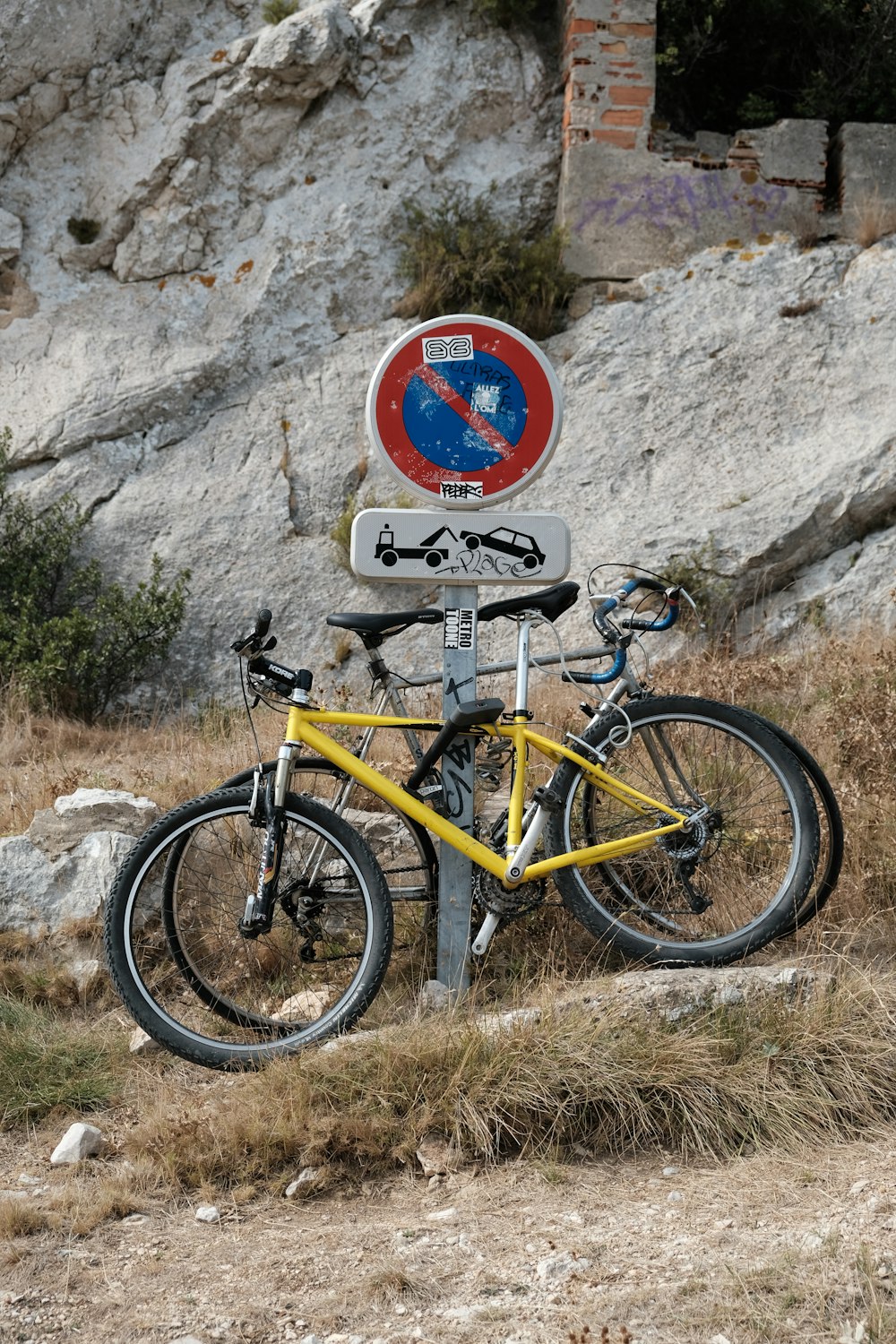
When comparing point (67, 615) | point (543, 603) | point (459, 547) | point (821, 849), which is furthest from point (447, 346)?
point (67, 615)

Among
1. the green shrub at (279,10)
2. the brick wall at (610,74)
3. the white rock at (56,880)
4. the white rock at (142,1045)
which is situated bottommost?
the white rock at (142,1045)

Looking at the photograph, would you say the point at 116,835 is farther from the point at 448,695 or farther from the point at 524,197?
the point at 524,197

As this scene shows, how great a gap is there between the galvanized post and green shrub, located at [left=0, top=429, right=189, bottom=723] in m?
4.07

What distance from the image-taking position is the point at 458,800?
3963mm

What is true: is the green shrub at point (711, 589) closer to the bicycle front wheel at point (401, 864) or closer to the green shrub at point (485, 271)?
the green shrub at point (485, 271)

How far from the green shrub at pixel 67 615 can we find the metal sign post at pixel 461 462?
4.05 metres

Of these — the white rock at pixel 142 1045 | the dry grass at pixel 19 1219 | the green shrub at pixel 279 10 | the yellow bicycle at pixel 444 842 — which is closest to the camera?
the dry grass at pixel 19 1219

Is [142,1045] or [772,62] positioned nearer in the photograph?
[142,1045]

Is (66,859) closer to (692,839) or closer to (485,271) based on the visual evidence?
(692,839)

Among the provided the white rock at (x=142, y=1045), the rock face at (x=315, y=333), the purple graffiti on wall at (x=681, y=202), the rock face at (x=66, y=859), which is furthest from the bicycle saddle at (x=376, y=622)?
the purple graffiti on wall at (x=681, y=202)

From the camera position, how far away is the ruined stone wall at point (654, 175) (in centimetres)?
930

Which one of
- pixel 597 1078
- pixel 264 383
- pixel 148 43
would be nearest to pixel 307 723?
pixel 597 1078

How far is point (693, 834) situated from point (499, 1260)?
5.10ft

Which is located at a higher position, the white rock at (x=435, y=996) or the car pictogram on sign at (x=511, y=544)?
the car pictogram on sign at (x=511, y=544)
